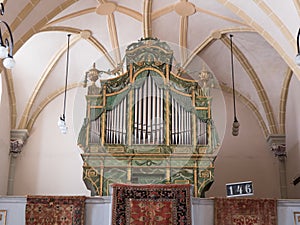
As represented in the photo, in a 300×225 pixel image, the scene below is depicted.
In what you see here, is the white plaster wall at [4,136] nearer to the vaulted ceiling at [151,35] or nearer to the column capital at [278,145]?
the vaulted ceiling at [151,35]

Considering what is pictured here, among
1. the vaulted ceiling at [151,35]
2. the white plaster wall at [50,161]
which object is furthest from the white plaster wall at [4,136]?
the white plaster wall at [50,161]

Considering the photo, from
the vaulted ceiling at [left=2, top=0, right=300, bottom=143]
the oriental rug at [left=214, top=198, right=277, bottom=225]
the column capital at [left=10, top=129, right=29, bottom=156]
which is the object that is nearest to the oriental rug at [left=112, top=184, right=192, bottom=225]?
the oriental rug at [left=214, top=198, right=277, bottom=225]

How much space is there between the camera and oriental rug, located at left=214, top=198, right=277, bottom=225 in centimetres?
892

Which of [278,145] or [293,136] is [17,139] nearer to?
[278,145]

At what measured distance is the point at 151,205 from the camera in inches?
343

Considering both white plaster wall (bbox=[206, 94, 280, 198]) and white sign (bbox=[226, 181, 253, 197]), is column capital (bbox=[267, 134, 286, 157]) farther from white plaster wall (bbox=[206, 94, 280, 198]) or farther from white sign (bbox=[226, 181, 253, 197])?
white sign (bbox=[226, 181, 253, 197])

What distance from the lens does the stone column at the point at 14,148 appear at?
12422 millimetres

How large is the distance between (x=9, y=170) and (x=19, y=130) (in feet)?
3.39

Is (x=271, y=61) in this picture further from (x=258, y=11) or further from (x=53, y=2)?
(x=53, y=2)

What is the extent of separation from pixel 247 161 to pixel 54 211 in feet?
18.8

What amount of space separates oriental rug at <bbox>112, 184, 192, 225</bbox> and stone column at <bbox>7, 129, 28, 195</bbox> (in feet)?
15.0

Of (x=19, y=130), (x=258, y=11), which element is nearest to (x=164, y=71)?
(x=258, y=11)

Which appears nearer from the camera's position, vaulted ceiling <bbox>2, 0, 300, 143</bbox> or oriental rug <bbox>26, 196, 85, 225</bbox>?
oriental rug <bbox>26, 196, 85, 225</bbox>

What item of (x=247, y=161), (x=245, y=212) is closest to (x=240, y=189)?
(x=245, y=212)
